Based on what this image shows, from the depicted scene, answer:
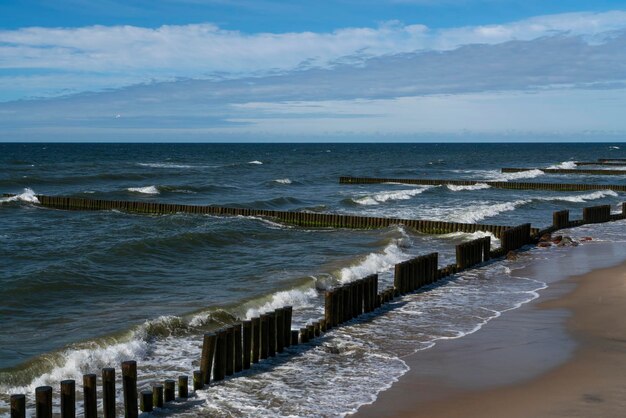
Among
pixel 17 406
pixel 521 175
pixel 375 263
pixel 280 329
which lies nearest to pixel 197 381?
pixel 280 329

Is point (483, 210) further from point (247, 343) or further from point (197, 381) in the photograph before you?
point (197, 381)

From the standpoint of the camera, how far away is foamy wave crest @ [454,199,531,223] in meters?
39.5

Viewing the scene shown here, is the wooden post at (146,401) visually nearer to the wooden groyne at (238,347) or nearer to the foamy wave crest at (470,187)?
the wooden groyne at (238,347)

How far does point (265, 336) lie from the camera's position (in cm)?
1384

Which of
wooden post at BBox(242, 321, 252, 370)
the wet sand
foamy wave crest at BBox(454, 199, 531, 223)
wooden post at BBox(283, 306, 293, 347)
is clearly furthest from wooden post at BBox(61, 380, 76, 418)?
foamy wave crest at BBox(454, 199, 531, 223)

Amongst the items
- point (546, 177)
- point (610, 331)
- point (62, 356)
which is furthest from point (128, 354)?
point (546, 177)

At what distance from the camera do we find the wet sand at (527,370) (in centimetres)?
1136

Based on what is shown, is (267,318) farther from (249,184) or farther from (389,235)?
(249,184)

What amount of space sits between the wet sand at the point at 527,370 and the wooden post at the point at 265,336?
250cm

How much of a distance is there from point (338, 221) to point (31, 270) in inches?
615

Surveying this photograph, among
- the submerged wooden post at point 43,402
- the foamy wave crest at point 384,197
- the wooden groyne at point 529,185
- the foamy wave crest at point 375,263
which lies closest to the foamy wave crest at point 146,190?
the foamy wave crest at point 384,197

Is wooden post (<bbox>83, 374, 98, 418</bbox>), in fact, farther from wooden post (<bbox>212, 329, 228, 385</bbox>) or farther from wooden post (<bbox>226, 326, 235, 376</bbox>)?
wooden post (<bbox>226, 326, 235, 376</bbox>)

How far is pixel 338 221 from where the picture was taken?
117 feet

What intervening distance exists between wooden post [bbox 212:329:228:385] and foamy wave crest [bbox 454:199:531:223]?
2713cm
